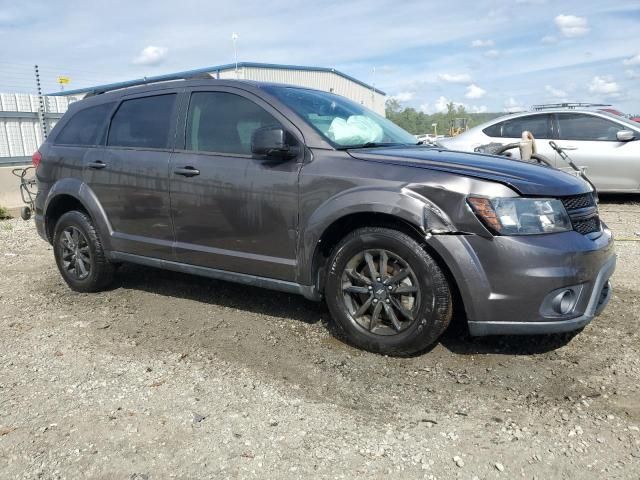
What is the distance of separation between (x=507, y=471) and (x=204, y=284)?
3505 mm

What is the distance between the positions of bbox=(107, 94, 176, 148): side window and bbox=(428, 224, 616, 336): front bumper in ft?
7.99

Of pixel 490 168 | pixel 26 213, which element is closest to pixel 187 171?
pixel 490 168

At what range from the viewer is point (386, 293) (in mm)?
3418

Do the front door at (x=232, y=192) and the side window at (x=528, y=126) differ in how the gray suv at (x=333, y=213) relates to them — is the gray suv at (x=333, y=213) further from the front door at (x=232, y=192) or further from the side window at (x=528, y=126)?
the side window at (x=528, y=126)

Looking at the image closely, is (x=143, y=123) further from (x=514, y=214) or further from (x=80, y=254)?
(x=514, y=214)

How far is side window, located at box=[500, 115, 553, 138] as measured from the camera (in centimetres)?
929

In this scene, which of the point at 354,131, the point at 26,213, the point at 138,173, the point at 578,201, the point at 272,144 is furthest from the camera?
the point at 26,213

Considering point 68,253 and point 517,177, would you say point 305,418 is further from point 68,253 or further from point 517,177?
point 68,253

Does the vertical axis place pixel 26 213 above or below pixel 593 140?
below

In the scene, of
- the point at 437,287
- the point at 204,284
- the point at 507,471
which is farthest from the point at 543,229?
the point at 204,284

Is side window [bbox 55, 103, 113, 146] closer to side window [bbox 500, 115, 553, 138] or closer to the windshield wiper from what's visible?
the windshield wiper

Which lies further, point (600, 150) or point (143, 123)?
point (600, 150)

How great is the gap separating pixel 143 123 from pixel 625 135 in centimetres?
742

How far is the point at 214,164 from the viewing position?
405 centimetres
